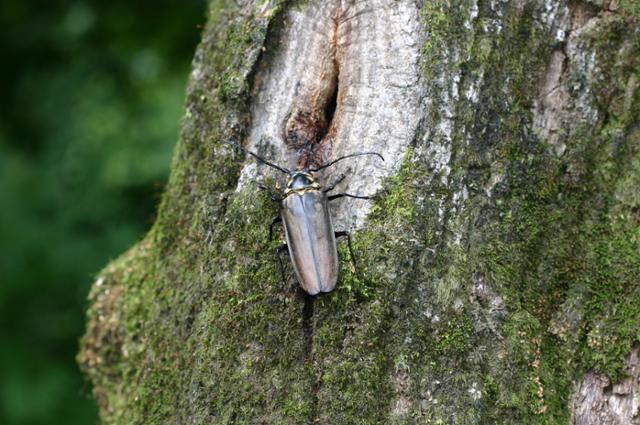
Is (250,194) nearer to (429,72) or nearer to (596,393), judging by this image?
(429,72)

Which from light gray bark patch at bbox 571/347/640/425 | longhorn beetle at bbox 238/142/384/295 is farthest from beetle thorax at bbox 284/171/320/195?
light gray bark patch at bbox 571/347/640/425

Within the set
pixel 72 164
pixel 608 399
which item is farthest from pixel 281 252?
pixel 72 164

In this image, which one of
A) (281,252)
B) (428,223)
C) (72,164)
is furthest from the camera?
(72,164)

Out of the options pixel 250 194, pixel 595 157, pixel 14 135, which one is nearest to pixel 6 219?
pixel 14 135

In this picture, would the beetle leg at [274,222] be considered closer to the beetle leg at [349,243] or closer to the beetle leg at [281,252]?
the beetle leg at [281,252]

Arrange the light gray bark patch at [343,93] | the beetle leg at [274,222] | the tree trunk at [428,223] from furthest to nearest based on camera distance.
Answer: the beetle leg at [274,222] → the light gray bark patch at [343,93] → the tree trunk at [428,223]

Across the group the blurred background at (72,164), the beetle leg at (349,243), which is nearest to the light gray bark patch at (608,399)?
the beetle leg at (349,243)

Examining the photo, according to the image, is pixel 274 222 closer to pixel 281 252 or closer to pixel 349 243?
pixel 281 252

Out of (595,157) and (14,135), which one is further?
(14,135)
